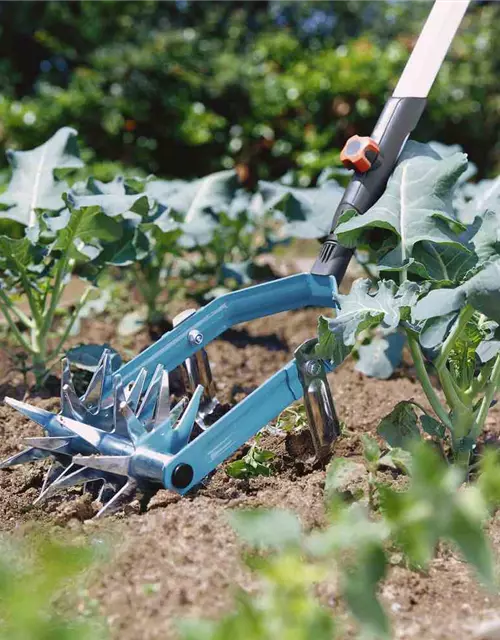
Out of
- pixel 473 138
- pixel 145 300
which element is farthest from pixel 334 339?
pixel 473 138

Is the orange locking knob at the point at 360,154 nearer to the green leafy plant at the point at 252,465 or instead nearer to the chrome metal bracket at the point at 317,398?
the chrome metal bracket at the point at 317,398

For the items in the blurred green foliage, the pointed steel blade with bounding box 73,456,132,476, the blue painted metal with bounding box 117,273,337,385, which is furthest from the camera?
the blurred green foliage

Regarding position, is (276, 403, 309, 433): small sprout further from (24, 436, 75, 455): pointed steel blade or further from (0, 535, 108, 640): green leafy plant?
(0, 535, 108, 640): green leafy plant

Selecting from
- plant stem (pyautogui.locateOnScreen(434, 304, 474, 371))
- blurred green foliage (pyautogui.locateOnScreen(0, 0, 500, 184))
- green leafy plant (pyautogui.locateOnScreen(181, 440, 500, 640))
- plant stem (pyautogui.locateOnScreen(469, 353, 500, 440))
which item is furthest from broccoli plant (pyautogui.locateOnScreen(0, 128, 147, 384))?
blurred green foliage (pyautogui.locateOnScreen(0, 0, 500, 184))

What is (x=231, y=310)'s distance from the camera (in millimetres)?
2320

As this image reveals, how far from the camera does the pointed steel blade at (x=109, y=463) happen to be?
1.87 m

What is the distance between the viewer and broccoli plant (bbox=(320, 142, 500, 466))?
203cm

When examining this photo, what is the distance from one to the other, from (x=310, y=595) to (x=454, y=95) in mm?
5836

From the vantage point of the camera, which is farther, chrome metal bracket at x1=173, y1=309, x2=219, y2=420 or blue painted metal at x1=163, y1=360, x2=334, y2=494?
chrome metal bracket at x1=173, y1=309, x2=219, y2=420

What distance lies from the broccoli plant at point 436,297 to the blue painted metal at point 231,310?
156 millimetres

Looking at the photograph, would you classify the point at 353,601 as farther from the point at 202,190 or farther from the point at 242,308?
the point at 202,190

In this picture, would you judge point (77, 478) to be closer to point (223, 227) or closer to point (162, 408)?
point (162, 408)

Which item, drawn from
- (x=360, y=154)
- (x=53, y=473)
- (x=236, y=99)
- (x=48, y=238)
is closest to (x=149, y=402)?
(x=53, y=473)

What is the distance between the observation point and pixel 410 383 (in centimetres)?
308
